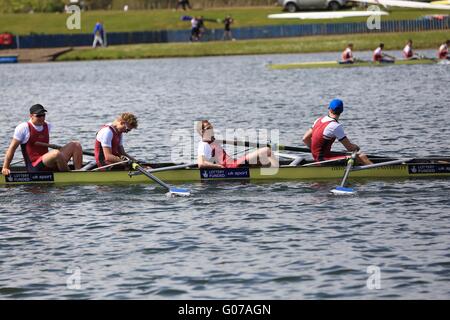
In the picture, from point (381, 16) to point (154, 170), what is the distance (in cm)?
7005

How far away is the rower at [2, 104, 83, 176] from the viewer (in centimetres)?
2425

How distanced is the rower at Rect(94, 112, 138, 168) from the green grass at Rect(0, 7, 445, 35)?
72.1 m

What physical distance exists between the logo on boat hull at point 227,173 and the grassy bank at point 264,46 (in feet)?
191

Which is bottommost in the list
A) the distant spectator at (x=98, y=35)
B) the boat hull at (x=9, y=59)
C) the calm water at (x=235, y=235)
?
the calm water at (x=235, y=235)

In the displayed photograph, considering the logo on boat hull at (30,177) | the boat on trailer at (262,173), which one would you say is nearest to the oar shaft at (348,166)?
the boat on trailer at (262,173)

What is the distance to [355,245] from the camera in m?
18.4

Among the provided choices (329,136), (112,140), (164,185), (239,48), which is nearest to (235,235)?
(164,185)

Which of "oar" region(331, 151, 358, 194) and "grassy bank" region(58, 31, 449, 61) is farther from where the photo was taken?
"grassy bank" region(58, 31, 449, 61)

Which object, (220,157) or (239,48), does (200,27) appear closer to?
(239,48)

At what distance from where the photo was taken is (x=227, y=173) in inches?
977

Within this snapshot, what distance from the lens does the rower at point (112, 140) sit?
23.4 meters

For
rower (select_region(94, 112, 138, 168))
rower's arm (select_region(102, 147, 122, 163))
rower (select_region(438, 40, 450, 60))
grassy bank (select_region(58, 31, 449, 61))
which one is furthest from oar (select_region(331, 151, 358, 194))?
grassy bank (select_region(58, 31, 449, 61))

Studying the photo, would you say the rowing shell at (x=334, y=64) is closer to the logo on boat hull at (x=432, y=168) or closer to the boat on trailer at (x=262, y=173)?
the boat on trailer at (x=262, y=173)

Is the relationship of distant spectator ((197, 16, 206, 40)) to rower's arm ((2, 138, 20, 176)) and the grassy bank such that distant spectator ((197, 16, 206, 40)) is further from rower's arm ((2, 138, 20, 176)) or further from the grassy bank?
rower's arm ((2, 138, 20, 176))
